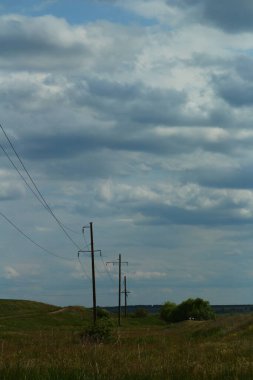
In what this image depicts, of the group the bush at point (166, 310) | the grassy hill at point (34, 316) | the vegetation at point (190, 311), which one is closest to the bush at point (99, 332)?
the grassy hill at point (34, 316)

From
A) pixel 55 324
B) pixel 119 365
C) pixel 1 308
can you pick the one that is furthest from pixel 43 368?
pixel 1 308

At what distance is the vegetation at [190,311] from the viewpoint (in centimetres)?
11612

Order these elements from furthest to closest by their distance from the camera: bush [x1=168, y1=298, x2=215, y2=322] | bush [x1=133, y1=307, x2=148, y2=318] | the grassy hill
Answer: bush [x1=133, y1=307, x2=148, y2=318] → bush [x1=168, y1=298, x2=215, y2=322] → the grassy hill

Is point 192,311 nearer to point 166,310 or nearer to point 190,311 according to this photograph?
point 190,311

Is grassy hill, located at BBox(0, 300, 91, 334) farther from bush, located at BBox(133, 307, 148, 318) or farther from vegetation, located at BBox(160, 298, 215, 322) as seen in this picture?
bush, located at BBox(133, 307, 148, 318)

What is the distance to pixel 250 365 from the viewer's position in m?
17.8

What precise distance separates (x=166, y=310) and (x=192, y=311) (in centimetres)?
1254

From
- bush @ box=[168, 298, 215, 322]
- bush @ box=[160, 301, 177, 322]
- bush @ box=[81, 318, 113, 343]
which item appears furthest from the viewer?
bush @ box=[160, 301, 177, 322]

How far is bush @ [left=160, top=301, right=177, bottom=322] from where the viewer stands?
416 ft

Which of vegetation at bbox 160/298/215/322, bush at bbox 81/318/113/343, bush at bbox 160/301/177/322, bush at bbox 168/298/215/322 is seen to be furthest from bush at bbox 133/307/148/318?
bush at bbox 81/318/113/343

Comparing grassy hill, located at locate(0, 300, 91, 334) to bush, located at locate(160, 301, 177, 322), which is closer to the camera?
grassy hill, located at locate(0, 300, 91, 334)

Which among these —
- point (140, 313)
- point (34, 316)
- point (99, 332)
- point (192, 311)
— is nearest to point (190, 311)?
point (192, 311)

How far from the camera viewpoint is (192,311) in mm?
117625

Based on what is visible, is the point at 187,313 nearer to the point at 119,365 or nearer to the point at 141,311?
the point at 141,311
